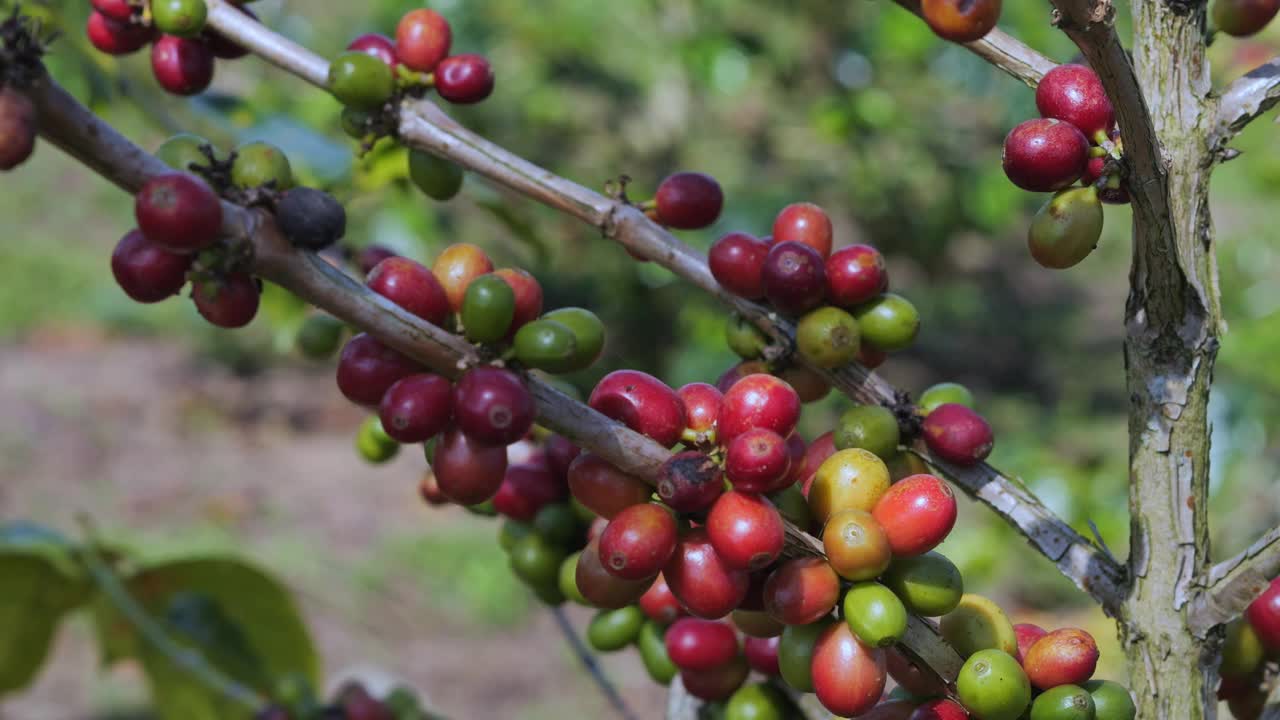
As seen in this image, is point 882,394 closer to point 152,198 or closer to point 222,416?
point 152,198

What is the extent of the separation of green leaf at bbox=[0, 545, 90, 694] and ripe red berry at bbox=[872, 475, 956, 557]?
1528 mm

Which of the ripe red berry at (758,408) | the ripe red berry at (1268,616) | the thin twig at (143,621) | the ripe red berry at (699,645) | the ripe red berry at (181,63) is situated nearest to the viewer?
the ripe red berry at (758,408)

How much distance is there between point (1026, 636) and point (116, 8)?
3.63 ft

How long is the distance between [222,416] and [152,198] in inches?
283

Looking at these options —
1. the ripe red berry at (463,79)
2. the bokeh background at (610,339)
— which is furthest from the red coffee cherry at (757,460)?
the bokeh background at (610,339)

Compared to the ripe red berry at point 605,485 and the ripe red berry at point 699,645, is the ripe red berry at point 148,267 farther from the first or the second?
the ripe red berry at point 699,645

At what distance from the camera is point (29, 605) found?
1.95 meters

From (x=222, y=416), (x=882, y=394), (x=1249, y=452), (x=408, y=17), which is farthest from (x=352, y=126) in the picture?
(x=222, y=416)

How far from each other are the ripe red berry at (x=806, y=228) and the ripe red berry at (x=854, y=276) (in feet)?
0.13

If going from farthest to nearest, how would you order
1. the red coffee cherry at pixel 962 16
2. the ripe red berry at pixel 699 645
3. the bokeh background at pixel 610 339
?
the bokeh background at pixel 610 339, the ripe red berry at pixel 699 645, the red coffee cherry at pixel 962 16

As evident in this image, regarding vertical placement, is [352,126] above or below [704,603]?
below

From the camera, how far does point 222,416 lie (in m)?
7.53

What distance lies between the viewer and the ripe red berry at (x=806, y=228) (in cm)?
118

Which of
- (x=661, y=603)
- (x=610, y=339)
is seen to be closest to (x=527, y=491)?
(x=661, y=603)
